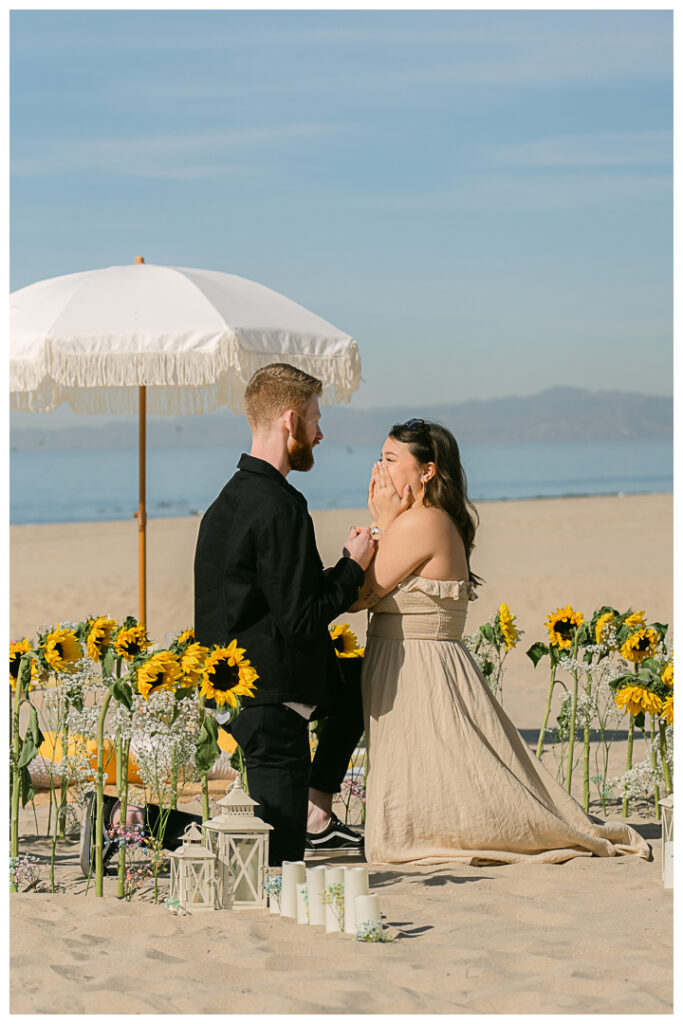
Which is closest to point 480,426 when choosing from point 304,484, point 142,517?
point 304,484

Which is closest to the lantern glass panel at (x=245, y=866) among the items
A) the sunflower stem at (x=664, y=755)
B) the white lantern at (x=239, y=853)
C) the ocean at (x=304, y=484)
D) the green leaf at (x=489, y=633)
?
the white lantern at (x=239, y=853)

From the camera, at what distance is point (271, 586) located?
4.18m

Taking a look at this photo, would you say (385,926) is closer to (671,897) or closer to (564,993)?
(564,993)

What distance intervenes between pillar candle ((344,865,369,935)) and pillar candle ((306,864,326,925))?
0.08 meters

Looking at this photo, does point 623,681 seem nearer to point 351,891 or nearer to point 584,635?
point 584,635

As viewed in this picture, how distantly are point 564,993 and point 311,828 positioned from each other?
181 cm

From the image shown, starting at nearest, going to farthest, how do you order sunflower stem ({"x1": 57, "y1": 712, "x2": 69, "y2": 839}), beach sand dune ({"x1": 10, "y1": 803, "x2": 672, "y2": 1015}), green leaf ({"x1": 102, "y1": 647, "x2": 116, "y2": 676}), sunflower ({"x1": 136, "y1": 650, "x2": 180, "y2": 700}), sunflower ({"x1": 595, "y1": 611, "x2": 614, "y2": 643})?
beach sand dune ({"x1": 10, "y1": 803, "x2": 672, "y2": 1015}) → sunflower ({"x1": 136, "y1": 650, "x2": 180, "y2": 700}) → green leaf ({"x1": 102, "y1": 647, "x2": 116, "y2": 676}) → sunflower stem ({"x1": 57, "y1": 712, "x2": 69, "y2": 839}) → sunflower ({"x1": 595, "y1": 611, "x2": 614, "y2": 643})

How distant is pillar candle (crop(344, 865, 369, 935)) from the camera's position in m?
3.58

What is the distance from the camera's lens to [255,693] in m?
4.24

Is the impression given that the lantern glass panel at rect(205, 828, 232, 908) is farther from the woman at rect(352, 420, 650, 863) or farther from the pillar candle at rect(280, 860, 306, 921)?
the woman at rect(352, 420, 650, 863)

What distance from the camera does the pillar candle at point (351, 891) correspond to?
3576 mm

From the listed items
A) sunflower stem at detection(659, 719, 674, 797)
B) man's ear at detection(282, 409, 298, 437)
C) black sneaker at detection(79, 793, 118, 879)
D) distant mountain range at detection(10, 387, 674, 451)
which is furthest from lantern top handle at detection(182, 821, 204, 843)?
distant mountain range at detection(10, 387, 674, 451)

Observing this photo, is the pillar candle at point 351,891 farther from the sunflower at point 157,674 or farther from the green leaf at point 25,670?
the green leaf at point 25,670
